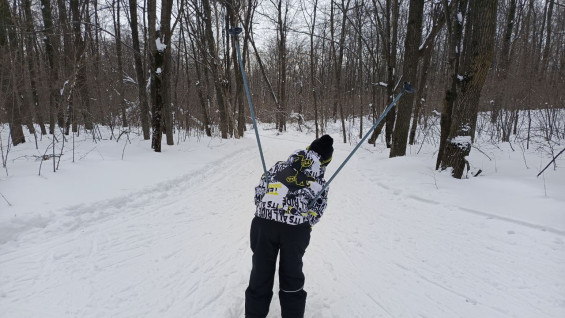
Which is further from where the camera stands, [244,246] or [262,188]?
[244,246]

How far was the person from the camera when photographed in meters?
2.29

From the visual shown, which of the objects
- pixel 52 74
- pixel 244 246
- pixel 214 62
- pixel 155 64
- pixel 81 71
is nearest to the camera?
pixel 244 246

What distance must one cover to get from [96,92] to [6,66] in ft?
17.0

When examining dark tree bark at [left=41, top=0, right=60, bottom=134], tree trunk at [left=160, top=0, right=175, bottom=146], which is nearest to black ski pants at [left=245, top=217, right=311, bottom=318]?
tree trunk at [left=160, top=0, right=175, bottom=146]

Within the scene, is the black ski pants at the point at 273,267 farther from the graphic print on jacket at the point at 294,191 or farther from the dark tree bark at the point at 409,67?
the dark tree bark at the point at 409,67

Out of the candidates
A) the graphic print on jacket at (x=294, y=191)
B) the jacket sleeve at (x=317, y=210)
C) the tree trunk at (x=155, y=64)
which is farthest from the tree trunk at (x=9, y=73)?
the jacket sleeve at (x=317, y=210)

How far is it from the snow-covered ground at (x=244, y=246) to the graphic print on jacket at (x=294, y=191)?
3.28 feet

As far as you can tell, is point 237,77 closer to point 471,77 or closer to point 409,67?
point 409,67

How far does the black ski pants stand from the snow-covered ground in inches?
13.5

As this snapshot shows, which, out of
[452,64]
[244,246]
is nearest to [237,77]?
[452,64]

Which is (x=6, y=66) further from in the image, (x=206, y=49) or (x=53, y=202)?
(x=206, y=49)

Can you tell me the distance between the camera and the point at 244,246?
3.83 m

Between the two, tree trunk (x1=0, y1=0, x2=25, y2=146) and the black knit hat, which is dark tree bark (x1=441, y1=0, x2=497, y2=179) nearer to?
the black knit hat

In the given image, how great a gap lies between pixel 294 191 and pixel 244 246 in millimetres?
1824
